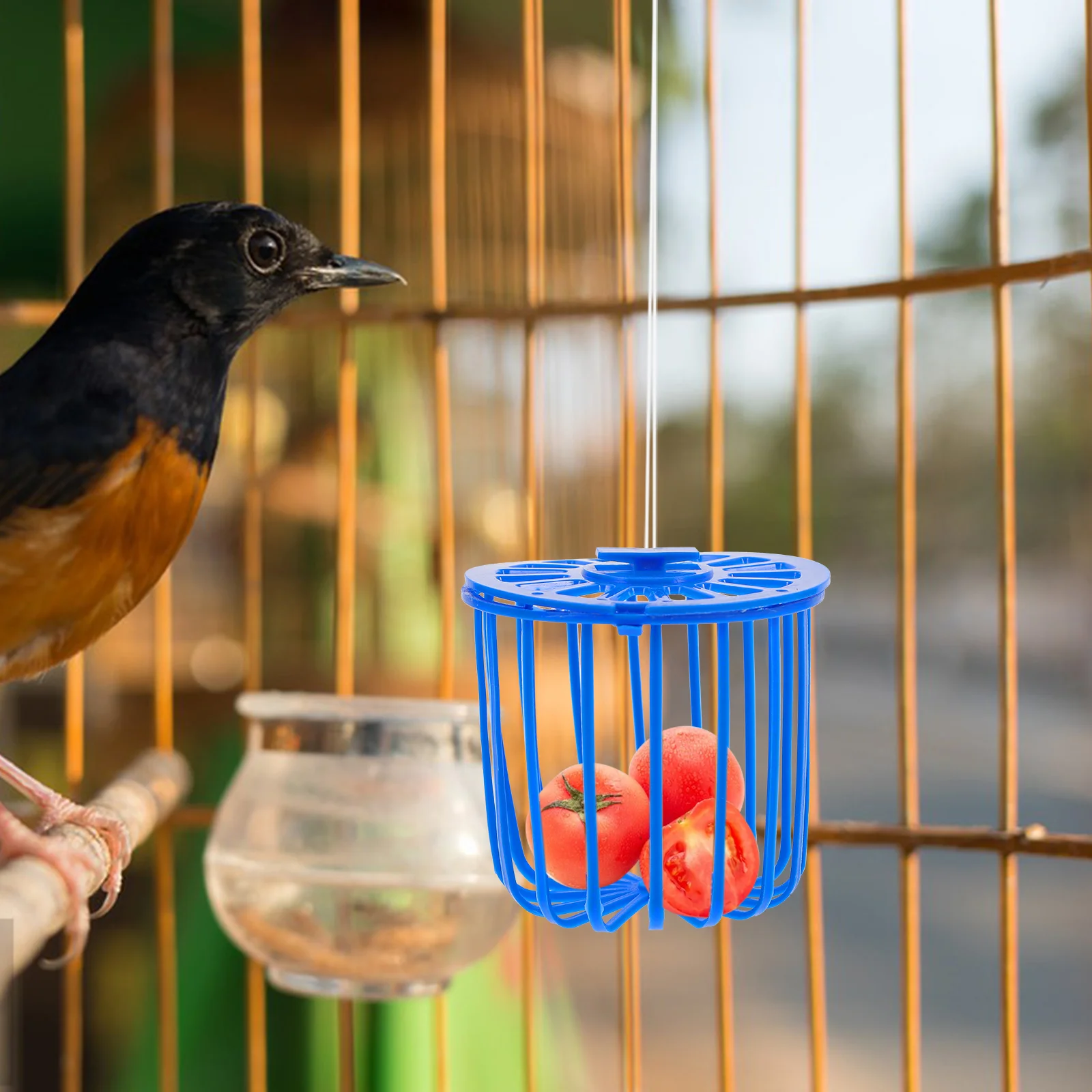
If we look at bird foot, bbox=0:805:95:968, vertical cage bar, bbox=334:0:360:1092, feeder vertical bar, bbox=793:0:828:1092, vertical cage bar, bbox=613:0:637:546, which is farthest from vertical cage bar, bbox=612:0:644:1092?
bird foot, bbox=0:805:95:968

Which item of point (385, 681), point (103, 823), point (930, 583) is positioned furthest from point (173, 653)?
point (930, 583)

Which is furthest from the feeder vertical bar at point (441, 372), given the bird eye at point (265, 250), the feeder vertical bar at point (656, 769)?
the feeder vertical bar at point (656, 769)

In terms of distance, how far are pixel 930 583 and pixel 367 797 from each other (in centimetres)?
769

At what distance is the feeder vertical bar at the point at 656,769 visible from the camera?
68cm

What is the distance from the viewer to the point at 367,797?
127cm

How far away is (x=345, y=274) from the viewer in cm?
102

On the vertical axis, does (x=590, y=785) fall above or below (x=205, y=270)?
below

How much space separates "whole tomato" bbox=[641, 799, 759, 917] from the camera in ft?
2.41

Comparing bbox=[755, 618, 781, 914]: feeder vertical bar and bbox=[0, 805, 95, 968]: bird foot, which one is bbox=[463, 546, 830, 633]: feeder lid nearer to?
bbox=[755, 618, 781, 914]: feeder vertical bar

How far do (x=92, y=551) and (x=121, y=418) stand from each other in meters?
0.10

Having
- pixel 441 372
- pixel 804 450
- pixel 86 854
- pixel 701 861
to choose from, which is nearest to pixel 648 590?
pixel 701 861

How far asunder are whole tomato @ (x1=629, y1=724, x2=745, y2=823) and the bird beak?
0.41 metres

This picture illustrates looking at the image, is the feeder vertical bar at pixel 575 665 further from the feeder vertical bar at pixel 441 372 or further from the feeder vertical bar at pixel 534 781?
the feeder vertical bar at pixel 441 372

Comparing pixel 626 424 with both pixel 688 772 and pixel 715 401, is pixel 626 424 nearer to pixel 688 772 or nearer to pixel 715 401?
pixel 715 401
